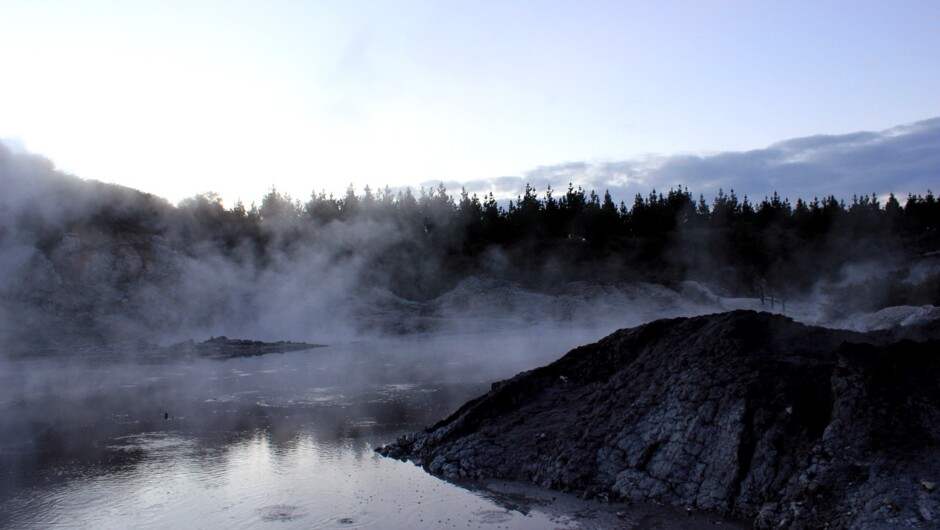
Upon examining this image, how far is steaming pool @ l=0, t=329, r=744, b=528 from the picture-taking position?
813cm

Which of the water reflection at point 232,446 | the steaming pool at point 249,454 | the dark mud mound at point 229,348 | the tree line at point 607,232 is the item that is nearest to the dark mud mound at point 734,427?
the steaming pool at point 249,454

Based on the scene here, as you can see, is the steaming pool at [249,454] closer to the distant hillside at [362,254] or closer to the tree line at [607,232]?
the distant hillside at [362,254]

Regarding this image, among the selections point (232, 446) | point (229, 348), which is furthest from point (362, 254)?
point (232, 446)

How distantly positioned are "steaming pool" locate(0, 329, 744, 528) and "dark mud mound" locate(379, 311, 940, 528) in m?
0.49

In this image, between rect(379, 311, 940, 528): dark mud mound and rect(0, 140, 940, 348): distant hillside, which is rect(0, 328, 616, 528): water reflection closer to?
rect(379, 311, 940, 528): dark mud mound

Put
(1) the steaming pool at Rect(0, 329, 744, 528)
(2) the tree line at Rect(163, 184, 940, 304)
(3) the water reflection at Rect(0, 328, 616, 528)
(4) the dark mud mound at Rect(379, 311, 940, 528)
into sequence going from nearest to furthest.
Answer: (4) the dark mud mound at Rect(379, 311, 940, 528) → (1) the steaming pool at Rect(0, 329, 744, 528) → (3) the water reflection at Rect(0, 328, 616, 528) → (2) the tree line at Rect(163, 184, 940, 304)

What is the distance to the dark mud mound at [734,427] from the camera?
6.64 m

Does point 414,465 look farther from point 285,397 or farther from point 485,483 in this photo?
point 285,397

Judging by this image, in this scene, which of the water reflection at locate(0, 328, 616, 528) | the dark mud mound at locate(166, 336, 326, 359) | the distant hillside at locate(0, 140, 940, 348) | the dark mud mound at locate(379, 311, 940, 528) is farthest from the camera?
the distant hillside at locate(0, 140, 940, 348)

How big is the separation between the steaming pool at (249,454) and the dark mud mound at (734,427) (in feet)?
1.62

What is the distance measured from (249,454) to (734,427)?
22.8 ft

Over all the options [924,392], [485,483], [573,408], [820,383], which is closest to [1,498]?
[485,483]

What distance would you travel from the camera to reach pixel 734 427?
25.6ft

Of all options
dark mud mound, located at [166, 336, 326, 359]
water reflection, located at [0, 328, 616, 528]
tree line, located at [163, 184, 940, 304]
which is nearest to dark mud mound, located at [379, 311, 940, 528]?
water reflection, located at [0, 328, 616, 528]
